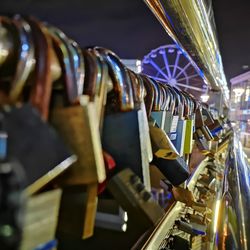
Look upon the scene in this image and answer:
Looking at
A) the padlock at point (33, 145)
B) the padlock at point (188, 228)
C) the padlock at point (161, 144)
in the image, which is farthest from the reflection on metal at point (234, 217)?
the padlock at point (33, 145)

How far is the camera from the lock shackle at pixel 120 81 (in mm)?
343

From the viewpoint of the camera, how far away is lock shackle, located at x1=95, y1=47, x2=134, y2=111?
1.13 ft

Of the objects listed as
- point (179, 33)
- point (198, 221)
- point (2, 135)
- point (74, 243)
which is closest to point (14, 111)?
point (2, 135)

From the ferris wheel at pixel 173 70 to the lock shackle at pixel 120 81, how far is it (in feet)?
26.8

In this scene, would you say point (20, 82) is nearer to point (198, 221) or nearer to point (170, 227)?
point (170, 227)

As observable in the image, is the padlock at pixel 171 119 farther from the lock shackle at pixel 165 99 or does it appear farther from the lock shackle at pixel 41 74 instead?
the lock shackle at pixel 41 74

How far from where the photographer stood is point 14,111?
194 mm

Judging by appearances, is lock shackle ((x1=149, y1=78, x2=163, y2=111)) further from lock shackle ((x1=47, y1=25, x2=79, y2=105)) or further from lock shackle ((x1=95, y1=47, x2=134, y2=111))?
lock shackle ((x1=47, y1=25, x2=79, y2=105))

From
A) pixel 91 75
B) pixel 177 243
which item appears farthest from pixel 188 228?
pixel 91 75

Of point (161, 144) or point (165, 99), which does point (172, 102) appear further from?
point (161, 144)

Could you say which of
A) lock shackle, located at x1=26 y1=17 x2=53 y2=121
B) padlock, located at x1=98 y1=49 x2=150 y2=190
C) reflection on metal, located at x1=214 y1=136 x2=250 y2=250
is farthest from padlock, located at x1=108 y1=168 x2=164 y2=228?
reflection on metal, located at x1=214 y1=136 x2=250 y2=250

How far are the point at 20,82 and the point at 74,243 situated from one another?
48cm

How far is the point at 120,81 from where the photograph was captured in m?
0.35

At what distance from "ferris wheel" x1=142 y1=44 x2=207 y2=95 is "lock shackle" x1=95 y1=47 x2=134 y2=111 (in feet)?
26.8
